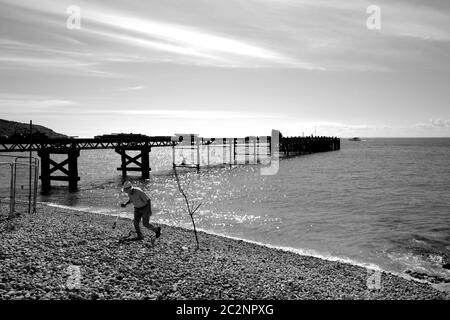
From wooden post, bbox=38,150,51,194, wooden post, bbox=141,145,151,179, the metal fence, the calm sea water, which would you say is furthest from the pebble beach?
wooden post, bbox=141,145,151,179

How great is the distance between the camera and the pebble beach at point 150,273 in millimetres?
7184

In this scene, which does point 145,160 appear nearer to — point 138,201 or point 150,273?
point 138,201

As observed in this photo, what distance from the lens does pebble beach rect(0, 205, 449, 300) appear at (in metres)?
7.18

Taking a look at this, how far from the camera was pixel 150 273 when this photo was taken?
27.8ft

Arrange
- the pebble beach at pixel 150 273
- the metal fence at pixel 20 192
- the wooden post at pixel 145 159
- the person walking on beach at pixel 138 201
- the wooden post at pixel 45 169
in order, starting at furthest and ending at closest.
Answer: the wooden post at pixel 145 159
the wooden post at pixel 45 169
the metal fence at pixel 20 192
the person walking on beach at pixel 138 201
the pebble beach at pixel 150 273

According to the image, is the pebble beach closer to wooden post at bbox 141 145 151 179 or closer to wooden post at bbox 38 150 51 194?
wooden post at bbox 38 150 51 194

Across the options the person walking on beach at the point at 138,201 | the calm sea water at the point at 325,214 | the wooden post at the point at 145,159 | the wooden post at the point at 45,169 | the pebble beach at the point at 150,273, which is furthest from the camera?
the wooden post at the point at 145,159

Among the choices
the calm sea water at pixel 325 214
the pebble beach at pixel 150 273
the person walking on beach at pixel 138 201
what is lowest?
the calm sea water at pixel 325 214

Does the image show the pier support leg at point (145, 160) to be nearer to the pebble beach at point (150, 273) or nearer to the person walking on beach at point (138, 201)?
the pebble beach at point (150, 273)

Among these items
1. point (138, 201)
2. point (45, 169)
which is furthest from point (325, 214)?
point (45, 169)

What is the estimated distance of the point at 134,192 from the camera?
37.6 ft

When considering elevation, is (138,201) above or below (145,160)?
below

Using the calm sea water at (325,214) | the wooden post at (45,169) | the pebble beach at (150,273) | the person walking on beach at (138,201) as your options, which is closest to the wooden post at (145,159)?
the calm sea water at (325,214)
